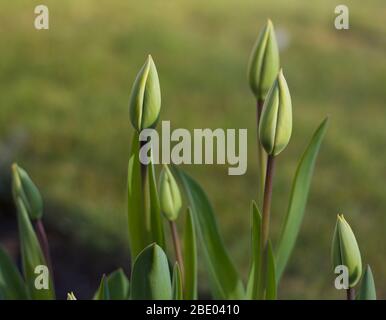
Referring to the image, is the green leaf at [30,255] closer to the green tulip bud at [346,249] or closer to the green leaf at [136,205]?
the green leaf at [136,205]

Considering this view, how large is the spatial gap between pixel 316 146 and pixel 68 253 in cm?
93

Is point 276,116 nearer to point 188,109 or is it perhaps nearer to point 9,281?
point 9,281

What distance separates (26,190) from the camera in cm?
66

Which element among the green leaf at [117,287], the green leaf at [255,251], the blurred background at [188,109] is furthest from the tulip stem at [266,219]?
the blurred background at [188,109]

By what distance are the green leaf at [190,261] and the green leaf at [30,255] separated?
11cm

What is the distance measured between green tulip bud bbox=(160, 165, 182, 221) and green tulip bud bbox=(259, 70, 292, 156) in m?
0.13

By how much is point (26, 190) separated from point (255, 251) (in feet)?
0.64

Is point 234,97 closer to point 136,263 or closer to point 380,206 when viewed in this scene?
point 380,206

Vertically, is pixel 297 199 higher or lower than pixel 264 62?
lower

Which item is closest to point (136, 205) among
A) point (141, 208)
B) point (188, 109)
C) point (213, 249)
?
point (141, 208)

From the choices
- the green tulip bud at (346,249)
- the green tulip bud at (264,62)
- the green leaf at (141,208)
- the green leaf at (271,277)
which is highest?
the green tulip bud at (264,62)

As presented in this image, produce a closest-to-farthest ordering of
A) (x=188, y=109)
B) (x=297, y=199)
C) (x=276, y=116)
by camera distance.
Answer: (x=276, y=116)
(x=297, y=199)
(x=188, y=109)

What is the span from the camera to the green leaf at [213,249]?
673 mm
